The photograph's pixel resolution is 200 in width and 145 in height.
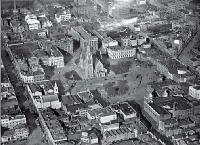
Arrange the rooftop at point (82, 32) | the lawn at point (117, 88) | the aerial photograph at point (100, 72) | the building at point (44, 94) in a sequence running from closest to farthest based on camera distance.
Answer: the aerial photograph at point (100, 72) < the building at point (44, 94) < the lawn at point (117, 88) < the rooftop at point (82, 32)

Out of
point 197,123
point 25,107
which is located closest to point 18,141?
point 25,107

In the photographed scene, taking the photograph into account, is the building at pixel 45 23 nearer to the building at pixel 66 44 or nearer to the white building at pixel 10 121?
the building at pixel 66 44

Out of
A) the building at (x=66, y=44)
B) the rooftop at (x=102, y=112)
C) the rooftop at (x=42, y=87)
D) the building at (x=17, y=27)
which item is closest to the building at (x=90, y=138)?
the rooftop at (x=102, y=112)

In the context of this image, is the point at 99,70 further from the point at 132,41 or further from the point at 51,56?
the point at 132,41

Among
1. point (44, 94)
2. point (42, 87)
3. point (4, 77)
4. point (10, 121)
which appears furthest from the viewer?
point (4, 77)

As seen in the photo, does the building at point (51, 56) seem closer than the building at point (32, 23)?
Yes

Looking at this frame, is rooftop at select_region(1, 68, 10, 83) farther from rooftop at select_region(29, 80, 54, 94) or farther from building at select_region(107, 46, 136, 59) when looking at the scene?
building at select_region(107, 46, 136, 59)

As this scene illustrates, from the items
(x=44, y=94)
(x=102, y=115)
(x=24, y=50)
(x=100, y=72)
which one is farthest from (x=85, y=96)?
(x=24, y=50)
